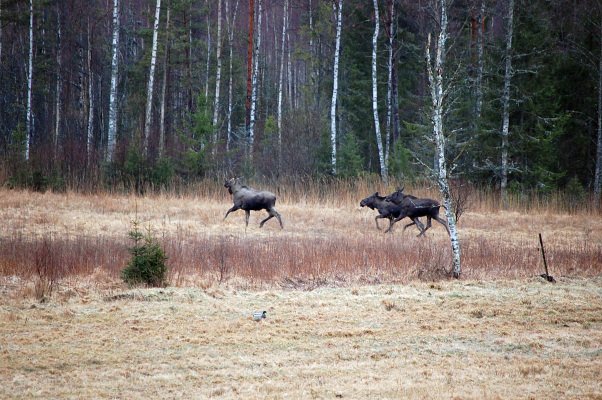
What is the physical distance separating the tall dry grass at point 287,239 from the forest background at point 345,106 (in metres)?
1.93

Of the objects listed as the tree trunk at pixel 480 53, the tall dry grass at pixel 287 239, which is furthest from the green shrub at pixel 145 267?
the tree trunk at pixel 480 53

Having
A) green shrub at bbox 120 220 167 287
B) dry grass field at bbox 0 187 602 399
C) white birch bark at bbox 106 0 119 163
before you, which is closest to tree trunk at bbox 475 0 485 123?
dry grass field at bbox 0 187 602 399

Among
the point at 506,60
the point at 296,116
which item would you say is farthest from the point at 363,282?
the point at 296,116

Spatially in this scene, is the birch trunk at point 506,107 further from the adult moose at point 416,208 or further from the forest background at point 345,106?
the adult moose at point 416,208

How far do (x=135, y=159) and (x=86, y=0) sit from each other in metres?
18.7

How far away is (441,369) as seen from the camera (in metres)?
4.74

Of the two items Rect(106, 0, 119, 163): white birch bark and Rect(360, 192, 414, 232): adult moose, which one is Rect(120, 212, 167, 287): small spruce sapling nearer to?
Rect(360, 192, 414, 232): adult moose

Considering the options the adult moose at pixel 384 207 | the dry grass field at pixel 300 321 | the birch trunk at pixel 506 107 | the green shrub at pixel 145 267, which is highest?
the birch trunk at pixel 506 107

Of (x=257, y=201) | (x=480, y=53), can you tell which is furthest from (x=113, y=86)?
(x=480, y=53)

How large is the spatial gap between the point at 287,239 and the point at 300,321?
6.22 meters

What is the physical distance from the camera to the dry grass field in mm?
4375

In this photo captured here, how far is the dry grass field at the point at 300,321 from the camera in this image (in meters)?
4.38

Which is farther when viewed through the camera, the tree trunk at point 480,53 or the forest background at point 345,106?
the tree trunk at point 480,53

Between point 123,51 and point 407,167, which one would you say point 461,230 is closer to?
point 407,167
